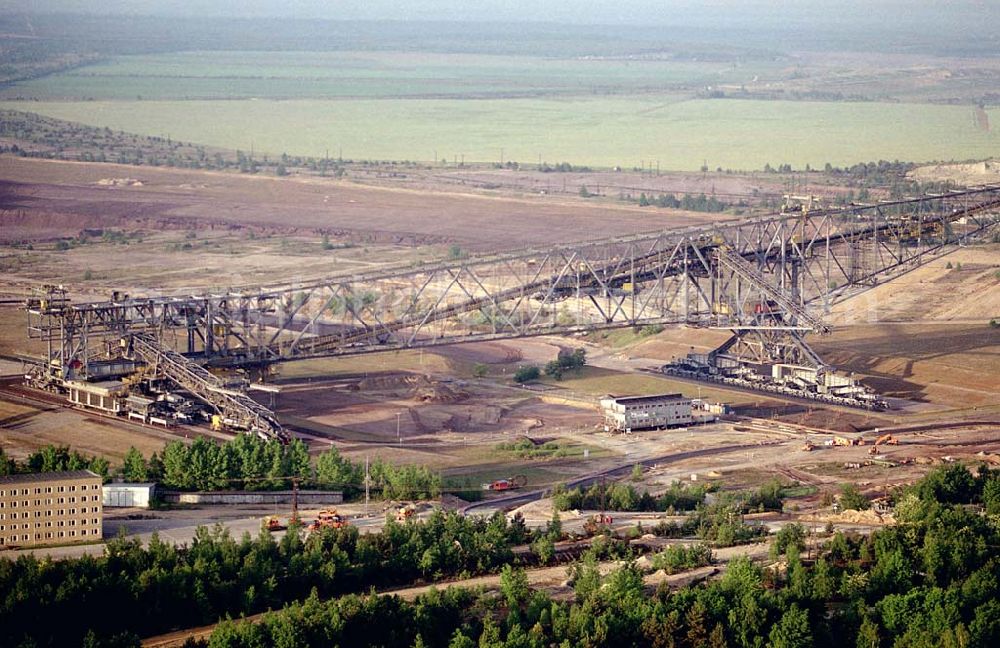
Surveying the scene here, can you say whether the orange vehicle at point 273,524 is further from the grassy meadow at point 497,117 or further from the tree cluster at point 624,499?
the grassy meadow at point 497,117

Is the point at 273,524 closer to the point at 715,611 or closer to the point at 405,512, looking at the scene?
the point at 405,512

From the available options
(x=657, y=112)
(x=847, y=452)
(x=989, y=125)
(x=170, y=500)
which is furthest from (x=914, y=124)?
(x=170, y=500)

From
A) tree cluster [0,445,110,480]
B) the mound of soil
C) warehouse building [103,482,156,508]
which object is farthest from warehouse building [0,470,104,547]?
the mound of soil

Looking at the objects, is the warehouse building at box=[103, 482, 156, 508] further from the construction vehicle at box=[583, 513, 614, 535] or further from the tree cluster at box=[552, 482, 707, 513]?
the construction vehicle at box=[583, 513, 614, 535]

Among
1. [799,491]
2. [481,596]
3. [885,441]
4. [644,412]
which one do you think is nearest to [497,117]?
[644,412]

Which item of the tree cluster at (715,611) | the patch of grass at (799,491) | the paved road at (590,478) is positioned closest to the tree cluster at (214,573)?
the tree cluster at (715,611)
